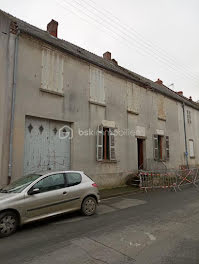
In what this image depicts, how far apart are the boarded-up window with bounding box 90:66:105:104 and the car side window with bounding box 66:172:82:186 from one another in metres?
5.81

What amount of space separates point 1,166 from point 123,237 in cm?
550

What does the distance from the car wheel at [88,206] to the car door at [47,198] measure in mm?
798

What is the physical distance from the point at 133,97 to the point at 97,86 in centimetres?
323

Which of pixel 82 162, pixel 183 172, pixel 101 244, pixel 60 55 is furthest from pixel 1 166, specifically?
pixel 183 172

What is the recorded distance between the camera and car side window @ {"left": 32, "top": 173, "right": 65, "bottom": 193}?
5.67m

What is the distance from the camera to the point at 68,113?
33.8 feet

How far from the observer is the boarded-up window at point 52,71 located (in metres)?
9.68

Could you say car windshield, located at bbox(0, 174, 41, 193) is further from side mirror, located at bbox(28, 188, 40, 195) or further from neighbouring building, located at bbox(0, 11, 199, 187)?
neighbouring building, located at bbox(0, 11, 199, 187)

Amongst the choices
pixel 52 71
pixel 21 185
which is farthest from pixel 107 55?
pixel 21 185

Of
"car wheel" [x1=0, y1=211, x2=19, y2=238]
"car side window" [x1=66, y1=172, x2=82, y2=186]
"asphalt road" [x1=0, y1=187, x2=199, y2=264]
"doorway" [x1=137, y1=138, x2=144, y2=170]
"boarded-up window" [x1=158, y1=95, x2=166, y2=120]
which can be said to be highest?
"boarded-up window" [x1=158, y1=95, x2=166, y2=120]

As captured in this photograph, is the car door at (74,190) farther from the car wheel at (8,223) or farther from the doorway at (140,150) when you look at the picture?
the doorway at (140,150)

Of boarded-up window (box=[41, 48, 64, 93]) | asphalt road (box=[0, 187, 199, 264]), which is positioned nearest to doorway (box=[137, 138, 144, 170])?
boarded-up window (box=[41, 48, 64, 93])

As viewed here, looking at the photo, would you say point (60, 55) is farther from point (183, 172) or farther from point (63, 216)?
point (183, 172)

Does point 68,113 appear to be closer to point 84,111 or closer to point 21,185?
point 84,111
